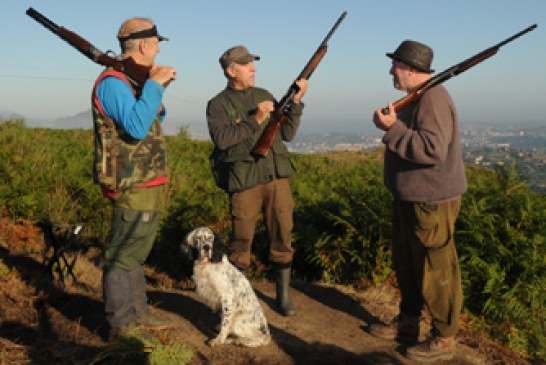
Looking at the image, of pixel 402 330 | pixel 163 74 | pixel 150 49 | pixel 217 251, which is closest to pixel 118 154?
pixel 163 74

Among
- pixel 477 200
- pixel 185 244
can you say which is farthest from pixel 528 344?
pixel 185 244

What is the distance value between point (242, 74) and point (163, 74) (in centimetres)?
132

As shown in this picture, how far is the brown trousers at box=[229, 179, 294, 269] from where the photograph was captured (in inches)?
208

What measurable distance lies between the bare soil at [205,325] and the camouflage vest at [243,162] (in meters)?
1.47

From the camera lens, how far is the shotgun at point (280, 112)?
5074 millimetres

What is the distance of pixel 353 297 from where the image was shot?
6.28 metres

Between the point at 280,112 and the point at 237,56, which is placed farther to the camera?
the point at 280,112

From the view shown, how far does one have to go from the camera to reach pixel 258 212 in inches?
213

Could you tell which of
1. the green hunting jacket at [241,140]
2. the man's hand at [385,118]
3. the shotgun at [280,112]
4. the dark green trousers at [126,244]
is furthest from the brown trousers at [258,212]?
the man's hand at [385,118]

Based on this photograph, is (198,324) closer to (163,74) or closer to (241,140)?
(241,140)

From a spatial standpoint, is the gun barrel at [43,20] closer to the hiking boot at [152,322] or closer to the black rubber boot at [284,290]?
the hiking boot at [152,322]

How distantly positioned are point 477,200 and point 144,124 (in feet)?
15.0

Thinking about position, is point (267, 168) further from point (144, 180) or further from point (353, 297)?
point (353, 297)

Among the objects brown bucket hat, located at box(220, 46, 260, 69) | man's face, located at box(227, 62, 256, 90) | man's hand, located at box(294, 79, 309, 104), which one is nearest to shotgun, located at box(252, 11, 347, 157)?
man's hand, located at box(294, 79, 309, 104)
